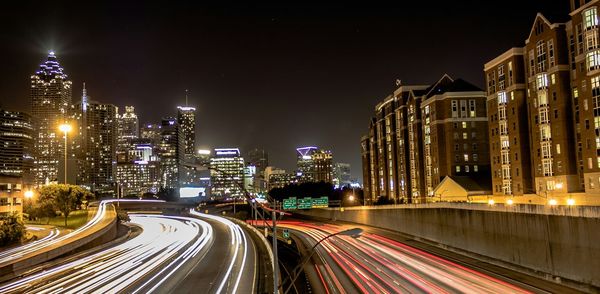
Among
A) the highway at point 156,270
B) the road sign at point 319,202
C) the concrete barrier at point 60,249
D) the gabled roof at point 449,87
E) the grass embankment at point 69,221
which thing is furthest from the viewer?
the gabled roof at point 449,87

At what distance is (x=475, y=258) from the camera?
58.4m

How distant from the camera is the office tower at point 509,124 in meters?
87.9

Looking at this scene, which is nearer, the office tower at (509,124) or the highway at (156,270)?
the highway at (156,270)

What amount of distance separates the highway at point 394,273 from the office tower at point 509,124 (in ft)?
85.8

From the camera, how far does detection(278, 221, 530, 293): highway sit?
42.1m

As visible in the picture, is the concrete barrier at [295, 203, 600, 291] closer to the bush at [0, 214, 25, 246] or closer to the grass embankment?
the bush at [0, 214, 25, 246]

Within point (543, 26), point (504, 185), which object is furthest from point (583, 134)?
point (504, 185)

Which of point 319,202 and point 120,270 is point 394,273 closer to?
point 120,270

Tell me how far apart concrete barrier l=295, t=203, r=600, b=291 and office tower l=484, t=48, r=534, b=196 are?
847 inches

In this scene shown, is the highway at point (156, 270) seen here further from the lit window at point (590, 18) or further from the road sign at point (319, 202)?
the lit window at point (590, 18)

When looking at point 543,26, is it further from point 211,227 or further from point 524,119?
point 211,227

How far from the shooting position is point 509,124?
9131 centimetres

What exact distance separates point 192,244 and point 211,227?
28.0 m

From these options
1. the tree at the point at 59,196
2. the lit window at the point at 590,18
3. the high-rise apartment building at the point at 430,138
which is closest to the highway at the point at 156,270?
the tree at the point at 59,196
